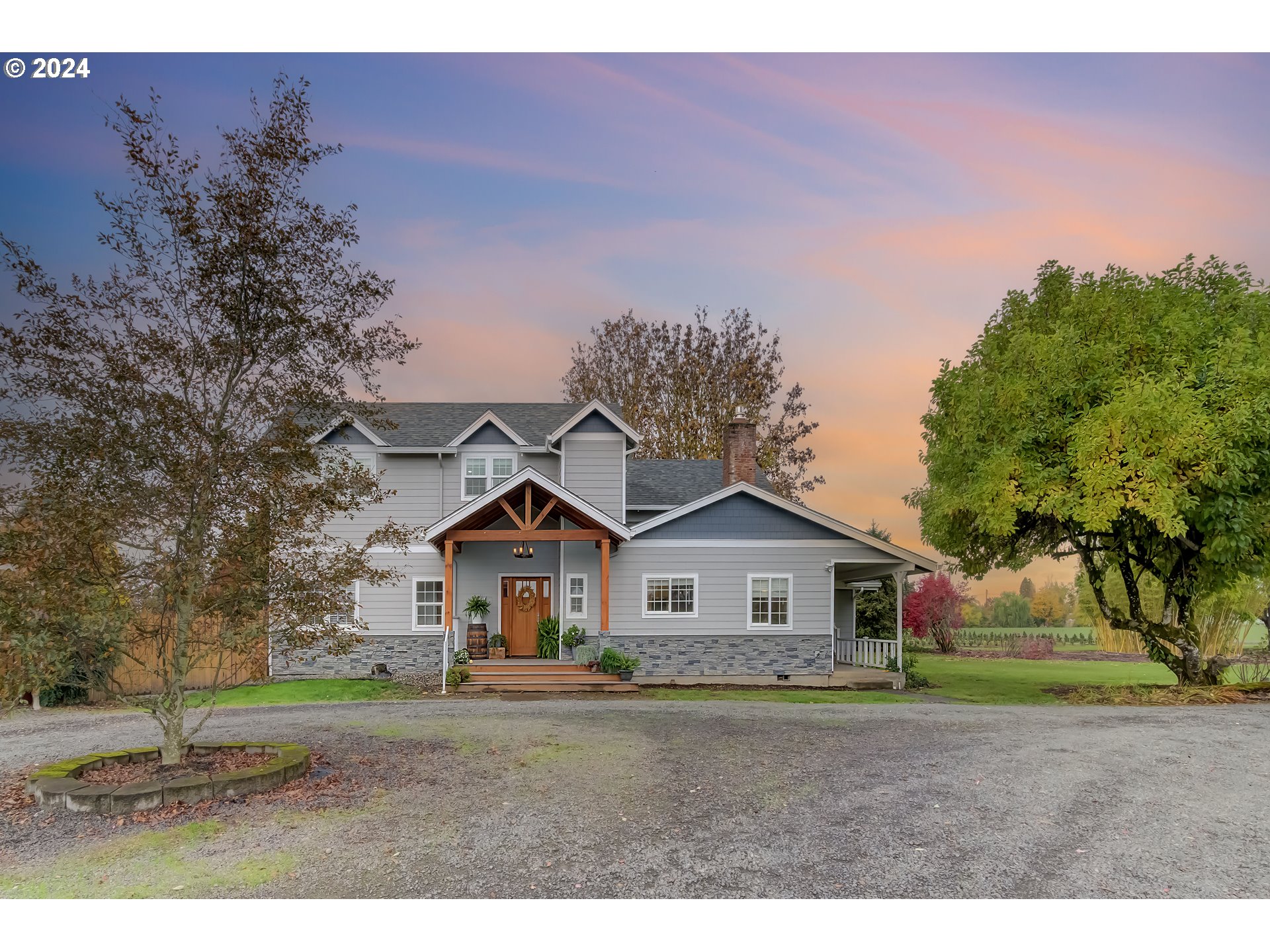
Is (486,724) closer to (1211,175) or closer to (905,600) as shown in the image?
(1211,175)

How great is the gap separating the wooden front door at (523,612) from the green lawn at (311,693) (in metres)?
3.31

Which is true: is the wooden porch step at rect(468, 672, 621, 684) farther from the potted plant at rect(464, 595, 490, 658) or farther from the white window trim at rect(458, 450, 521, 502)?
the white window trim at rect(458, 450, 521, 502)

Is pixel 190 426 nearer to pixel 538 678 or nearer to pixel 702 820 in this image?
pixel 702 820

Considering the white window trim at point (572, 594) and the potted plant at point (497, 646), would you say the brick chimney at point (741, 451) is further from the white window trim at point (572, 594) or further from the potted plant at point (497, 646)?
the potted plant at point (497, 646)

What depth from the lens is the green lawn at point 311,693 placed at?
15.3 m

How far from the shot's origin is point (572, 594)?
64.6 ft

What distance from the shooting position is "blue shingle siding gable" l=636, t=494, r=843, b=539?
62.9 feet

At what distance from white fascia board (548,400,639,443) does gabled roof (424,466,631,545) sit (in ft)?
8.12

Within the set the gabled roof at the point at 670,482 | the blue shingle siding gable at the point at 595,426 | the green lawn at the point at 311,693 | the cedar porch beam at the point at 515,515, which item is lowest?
the green lawn at the point at 311,693

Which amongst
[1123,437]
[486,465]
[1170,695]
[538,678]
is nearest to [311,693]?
[538,678]

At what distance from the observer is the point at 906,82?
10.7 metres

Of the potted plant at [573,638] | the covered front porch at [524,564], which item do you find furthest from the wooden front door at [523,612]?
the potted plant at [573,638]

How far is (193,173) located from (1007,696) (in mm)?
16975

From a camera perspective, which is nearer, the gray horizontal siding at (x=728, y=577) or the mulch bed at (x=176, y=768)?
the mulch bed at (x=176, y=768)
